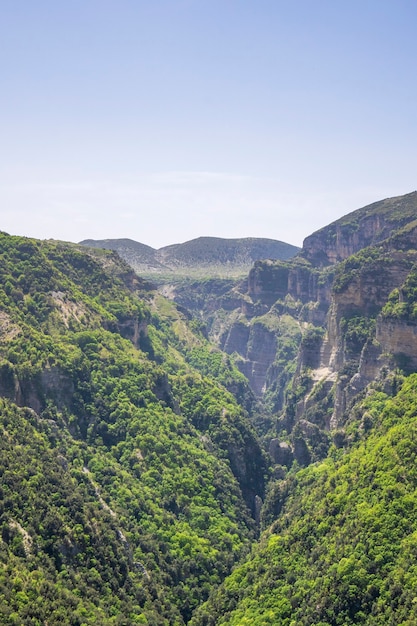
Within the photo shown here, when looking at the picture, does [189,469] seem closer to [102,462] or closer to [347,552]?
[102,462]

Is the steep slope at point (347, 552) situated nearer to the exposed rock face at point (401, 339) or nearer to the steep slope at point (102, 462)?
the steep slope at point (102, 462)

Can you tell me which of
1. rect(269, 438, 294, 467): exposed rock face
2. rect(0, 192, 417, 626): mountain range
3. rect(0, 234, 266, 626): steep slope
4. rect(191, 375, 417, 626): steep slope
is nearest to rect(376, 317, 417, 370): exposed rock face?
rect(0, 192, 417, 626): mountain range

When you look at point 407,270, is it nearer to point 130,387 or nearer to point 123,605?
point 130,387

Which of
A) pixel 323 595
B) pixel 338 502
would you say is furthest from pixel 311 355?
pixel 323 595

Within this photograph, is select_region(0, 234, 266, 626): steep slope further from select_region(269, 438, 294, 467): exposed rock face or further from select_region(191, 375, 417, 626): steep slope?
select_region(191, 375, 417, 626): steep slope

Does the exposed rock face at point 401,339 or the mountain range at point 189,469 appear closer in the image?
the mountain range at point 189,469

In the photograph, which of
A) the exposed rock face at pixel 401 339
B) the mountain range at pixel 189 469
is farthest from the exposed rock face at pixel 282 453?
the exposed rock face at pixel 401 339

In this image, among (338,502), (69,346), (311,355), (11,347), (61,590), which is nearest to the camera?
(61,590)
